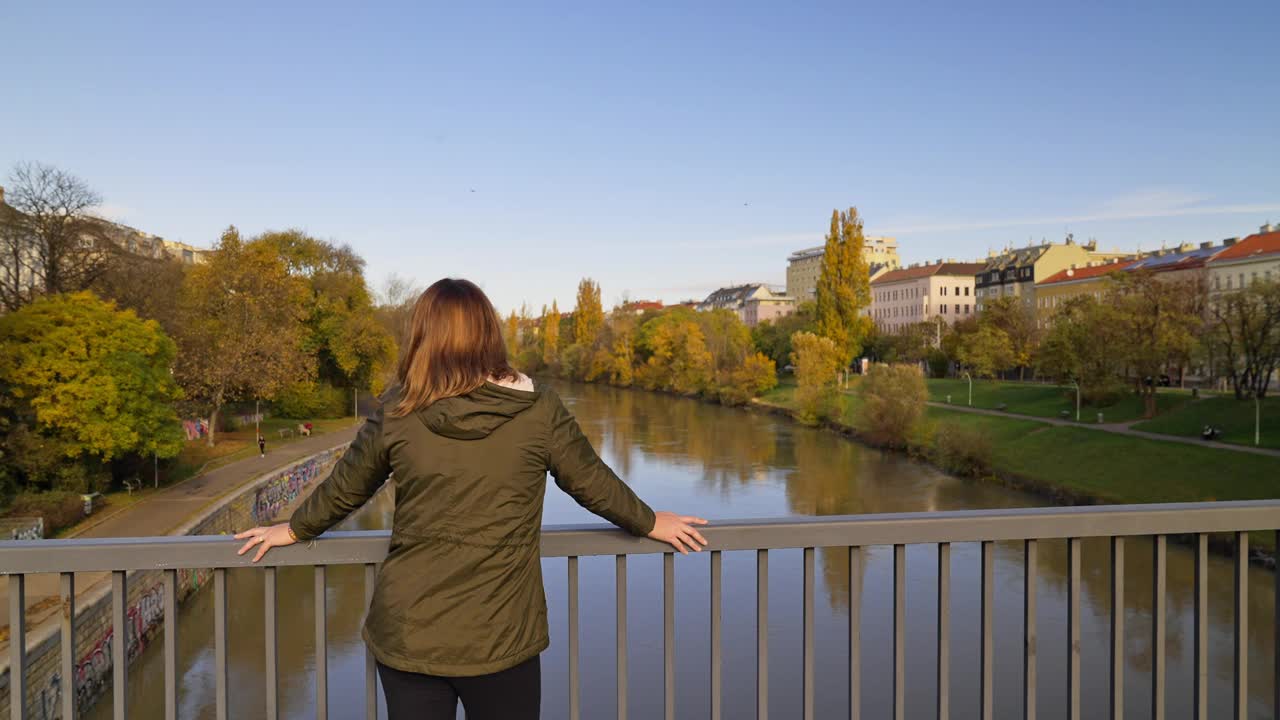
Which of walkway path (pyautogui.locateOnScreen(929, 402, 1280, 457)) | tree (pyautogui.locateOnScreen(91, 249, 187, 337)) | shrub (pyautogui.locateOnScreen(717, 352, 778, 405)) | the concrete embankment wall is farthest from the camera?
shrub (pyautogui.locateOnScreen(717, 352, 778, 405))

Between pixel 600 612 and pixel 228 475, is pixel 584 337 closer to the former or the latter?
pixel 228 475

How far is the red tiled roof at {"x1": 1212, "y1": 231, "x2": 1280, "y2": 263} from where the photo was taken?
49.6 metres

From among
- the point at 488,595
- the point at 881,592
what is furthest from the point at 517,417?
the point at 881,592

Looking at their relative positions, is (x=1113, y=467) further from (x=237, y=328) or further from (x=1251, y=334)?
(x=237, y=328)

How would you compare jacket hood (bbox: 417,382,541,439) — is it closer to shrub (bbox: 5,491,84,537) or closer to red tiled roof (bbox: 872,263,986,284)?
shrub (bbox: 5,491,84,537)

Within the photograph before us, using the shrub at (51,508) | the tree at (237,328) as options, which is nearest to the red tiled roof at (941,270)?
the tree at (237,328)

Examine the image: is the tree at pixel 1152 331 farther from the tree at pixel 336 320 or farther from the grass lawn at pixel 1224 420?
the tree at pixel 336 320

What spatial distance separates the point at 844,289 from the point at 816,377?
777cm

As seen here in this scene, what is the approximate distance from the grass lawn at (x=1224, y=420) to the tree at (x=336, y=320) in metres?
31.8

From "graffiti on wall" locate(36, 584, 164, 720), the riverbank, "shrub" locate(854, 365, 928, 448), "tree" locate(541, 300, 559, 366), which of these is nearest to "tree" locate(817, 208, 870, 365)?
"shrub" locate(854, 365, 928, 448)

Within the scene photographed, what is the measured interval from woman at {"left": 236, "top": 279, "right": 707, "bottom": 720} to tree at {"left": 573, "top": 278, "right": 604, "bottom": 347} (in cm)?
9487

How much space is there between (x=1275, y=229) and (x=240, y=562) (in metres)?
65.8

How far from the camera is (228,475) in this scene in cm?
2473

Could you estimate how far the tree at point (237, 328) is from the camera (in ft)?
98.3
